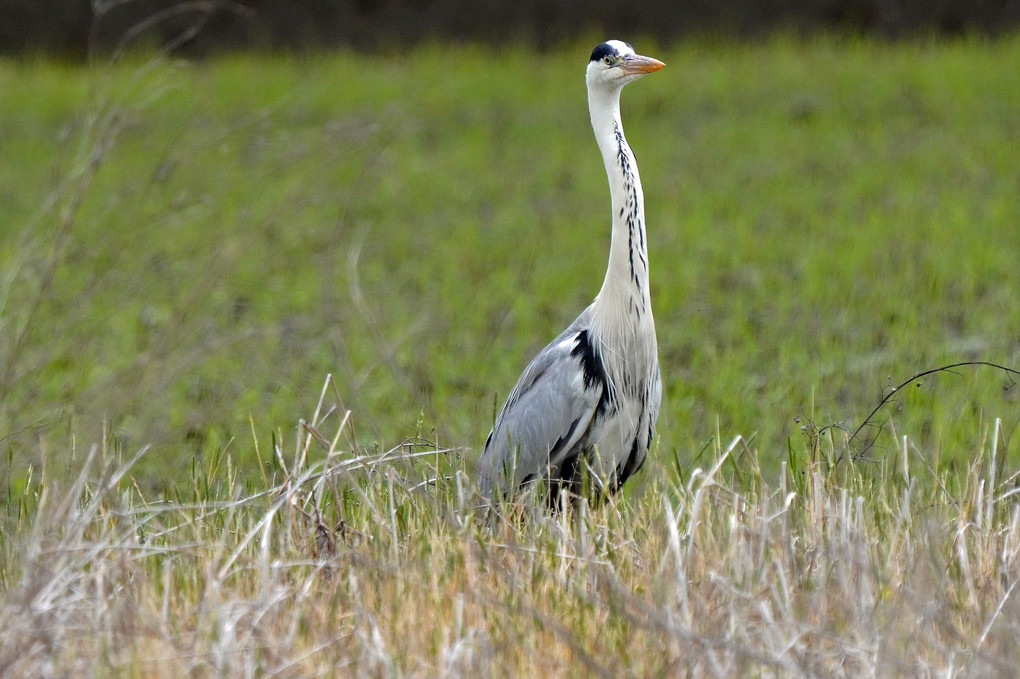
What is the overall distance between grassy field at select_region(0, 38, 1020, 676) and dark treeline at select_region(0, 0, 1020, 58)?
1.26 m

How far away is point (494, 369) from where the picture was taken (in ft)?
22.0

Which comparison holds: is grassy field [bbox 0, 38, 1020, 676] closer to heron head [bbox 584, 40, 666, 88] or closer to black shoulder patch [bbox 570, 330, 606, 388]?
black shoulder patch [bbox 570, 330, 606, 388]

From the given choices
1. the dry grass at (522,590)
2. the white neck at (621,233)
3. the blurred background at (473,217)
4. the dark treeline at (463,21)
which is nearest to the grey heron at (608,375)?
the white neck at (621,233)

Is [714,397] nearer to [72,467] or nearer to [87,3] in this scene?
[72,467]

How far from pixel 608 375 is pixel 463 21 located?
12.2 m

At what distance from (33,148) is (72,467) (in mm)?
9546

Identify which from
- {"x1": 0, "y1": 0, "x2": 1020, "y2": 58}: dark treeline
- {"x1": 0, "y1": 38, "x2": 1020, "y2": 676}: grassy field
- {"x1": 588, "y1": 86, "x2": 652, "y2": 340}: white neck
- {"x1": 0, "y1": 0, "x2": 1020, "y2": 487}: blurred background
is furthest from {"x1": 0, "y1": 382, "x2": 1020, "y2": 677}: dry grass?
{"x1": 0, "y1": 0, "x2": 1020, "y2": 58}: dark treeline

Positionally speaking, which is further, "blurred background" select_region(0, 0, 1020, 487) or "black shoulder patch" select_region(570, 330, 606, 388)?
"black shoulder patch" select_region(570, 330, 606, 388)

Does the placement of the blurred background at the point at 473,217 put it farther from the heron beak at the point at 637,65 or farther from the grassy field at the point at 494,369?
the heron beak at the point at 637,65

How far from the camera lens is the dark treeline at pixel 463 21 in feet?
50.1

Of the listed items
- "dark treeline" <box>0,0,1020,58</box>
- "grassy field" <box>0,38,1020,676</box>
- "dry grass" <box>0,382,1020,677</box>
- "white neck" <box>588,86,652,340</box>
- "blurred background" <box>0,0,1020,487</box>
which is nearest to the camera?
"dry grass" <box>0,382,1020,677</box>

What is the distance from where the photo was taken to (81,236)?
9.17 metres

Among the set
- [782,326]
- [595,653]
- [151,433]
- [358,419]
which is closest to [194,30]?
[151,433]

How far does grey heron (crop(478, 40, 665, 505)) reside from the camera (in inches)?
167
